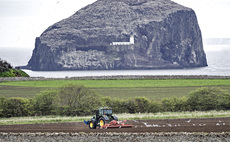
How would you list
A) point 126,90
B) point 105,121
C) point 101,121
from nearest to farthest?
1. point 105,121
2. point 101,121
3. point 126,90

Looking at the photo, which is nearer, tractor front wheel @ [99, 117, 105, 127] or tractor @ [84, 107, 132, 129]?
tractor @ [84, 107, 132, 129]

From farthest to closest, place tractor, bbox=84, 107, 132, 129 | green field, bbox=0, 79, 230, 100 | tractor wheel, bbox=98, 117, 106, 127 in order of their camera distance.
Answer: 1. green field, bbox=0, 79, 230, 100
2. tractor wheel, bbox=98, 117, 106, 127
3. tractor, bbox=84, 107, 132, 129

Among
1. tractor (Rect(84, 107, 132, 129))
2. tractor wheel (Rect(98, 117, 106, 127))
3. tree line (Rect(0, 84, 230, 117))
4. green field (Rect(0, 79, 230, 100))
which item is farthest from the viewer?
green field (Rect(0, 79, 230, 100))

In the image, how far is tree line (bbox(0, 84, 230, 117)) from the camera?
136 ft

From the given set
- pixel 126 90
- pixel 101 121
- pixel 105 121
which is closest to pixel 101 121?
pixel 101 121

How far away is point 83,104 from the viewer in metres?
41.8

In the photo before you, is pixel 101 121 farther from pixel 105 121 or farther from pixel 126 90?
pixel 126 90

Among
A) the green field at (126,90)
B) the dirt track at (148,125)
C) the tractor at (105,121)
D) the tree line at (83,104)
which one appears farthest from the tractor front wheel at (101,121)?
the green field at (126,90)

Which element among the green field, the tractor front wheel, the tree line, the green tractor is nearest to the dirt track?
the green tractor

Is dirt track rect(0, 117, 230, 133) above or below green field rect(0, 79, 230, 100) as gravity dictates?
below

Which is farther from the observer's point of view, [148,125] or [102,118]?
[148,125]

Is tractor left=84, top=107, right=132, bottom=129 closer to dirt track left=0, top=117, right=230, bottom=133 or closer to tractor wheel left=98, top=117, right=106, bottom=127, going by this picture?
tractor wheel left=98, top=117, right=106, bottom=127

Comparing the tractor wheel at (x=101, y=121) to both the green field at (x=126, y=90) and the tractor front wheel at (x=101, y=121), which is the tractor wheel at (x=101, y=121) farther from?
the green field at (x=126, y=90)

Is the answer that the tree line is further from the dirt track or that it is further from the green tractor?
the green tractor
